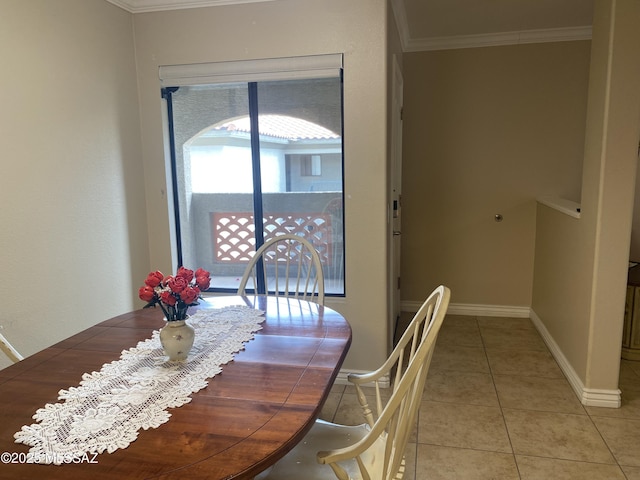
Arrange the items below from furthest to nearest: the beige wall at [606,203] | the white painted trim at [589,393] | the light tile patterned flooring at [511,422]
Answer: the white painted trim at [589,393]
the beige wall at [606,203]
the light tile patterned flooring at [511,422]

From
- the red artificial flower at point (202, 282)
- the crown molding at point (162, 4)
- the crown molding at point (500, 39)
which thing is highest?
the crown molding at point (500, 39)

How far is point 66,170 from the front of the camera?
7.80ft

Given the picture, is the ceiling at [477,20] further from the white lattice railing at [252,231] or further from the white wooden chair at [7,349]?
the white wooden chair at [7,349]

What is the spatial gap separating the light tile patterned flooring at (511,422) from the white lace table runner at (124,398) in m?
1.12

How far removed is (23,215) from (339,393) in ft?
6.38

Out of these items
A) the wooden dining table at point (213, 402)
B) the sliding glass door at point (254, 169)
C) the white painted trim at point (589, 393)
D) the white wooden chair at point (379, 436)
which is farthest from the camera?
the sliding glass door at point (254, 169)

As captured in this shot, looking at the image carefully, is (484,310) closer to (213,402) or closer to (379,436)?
(379,436)

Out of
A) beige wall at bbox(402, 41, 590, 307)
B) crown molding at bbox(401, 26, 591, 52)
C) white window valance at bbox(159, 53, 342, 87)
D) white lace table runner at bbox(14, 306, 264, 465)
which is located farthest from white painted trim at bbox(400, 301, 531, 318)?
white lace table runner at bbox(14, 306, 264, 465)

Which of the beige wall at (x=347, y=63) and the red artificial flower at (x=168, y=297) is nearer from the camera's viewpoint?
the red artificial flower at (x=168, y=297)

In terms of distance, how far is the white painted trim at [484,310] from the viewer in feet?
13.3

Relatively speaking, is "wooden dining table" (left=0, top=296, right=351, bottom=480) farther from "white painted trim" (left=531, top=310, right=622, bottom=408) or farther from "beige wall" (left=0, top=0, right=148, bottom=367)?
"white painted trim" (left=531, top=310, right=622, bottom=408)

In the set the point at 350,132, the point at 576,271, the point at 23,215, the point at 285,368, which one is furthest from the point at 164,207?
the point at 576,271

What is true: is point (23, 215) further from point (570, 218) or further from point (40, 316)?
point (570, 218)

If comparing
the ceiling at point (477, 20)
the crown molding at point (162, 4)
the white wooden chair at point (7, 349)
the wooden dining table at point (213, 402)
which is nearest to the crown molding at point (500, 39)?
the ceiling at point (477, 20)
